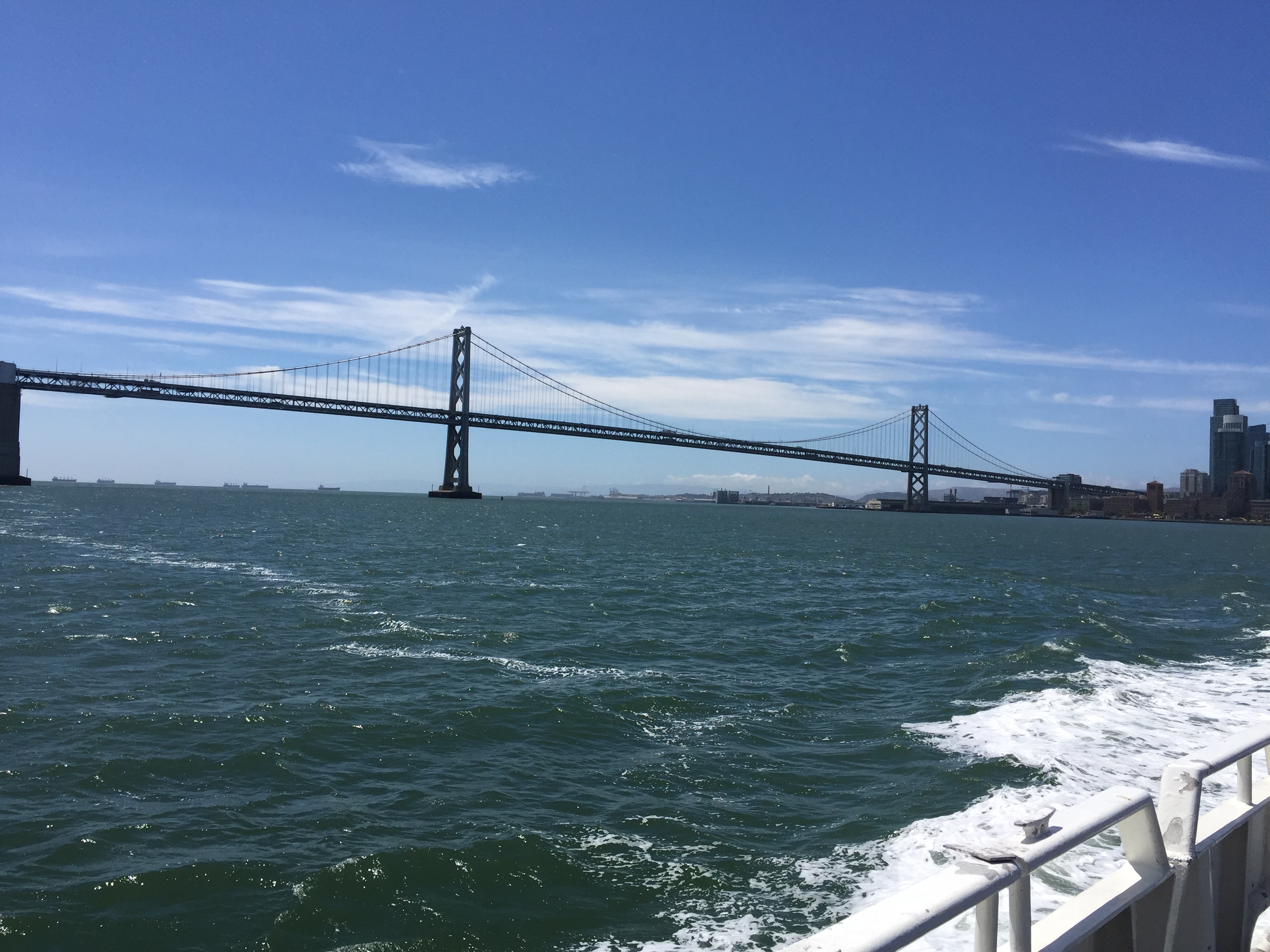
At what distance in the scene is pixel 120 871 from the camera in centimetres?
502

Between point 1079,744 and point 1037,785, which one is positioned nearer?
point 1037,785

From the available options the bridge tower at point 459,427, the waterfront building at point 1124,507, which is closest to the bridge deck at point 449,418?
the bridge tower at point 459,427

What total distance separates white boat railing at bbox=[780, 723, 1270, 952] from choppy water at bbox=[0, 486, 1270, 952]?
5.21 ft

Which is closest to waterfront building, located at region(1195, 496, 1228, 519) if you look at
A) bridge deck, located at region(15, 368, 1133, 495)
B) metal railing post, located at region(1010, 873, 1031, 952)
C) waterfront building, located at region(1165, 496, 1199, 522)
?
waterfront building, located at region(1165, 496, 1199, 522)

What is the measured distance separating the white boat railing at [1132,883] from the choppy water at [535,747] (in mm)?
1589

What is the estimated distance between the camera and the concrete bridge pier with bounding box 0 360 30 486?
70.1 metres

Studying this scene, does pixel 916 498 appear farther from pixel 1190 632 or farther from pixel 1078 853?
pixel 1078 853

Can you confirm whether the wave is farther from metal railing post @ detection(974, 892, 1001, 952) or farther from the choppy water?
metal railing post @ detection(974, 892, 1001, 952)

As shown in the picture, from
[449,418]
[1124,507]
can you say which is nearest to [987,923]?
[449,418]

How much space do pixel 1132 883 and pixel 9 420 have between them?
90237 millimetres

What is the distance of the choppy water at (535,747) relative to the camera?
481 centimetres

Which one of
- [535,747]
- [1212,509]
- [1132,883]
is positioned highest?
[1212,509]

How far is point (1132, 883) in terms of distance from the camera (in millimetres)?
2422

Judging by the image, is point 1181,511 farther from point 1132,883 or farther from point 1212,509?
point 1132,883
